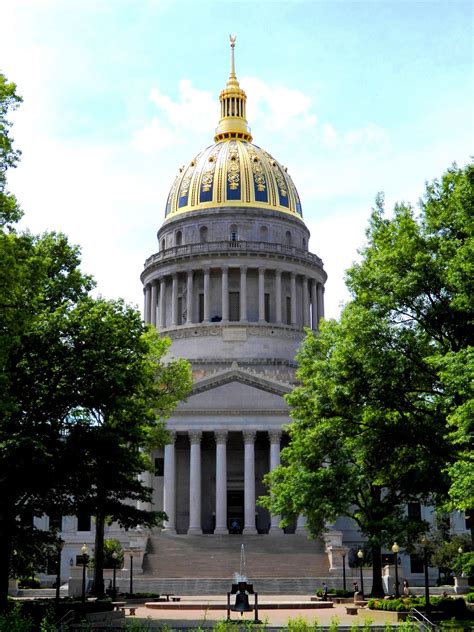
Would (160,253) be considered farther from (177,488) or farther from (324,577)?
(324,577)

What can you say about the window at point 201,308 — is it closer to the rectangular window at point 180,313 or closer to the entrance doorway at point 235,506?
the rectangular window at point 180,313

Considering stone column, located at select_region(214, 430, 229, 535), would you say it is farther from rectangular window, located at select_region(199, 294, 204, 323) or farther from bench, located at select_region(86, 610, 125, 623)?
bench, located at select_region(86, 610, 125, 623)

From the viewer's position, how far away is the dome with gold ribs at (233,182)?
102500mm

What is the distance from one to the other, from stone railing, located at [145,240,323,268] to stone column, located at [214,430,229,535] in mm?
27838

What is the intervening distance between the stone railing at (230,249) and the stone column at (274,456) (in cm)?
2759

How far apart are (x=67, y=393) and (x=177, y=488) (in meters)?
46.4

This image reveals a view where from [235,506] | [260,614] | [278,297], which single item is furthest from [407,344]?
[278,297]

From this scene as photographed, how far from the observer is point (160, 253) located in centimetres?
10262

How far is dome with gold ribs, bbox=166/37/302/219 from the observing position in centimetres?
10250

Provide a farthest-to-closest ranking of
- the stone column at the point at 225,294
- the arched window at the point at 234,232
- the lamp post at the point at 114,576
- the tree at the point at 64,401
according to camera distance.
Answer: the arched window at the point at 234,232, the stone column at the point at 225,294, the lamp post at the point at 114,576, the tree at the point at 64,401

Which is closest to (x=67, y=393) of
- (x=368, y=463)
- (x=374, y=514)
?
(x=368, y=463)

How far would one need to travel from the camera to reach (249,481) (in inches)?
2953

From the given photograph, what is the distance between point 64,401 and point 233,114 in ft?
268

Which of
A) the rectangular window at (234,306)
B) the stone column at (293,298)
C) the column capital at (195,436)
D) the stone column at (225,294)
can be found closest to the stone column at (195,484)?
the column capital at (195,436)
